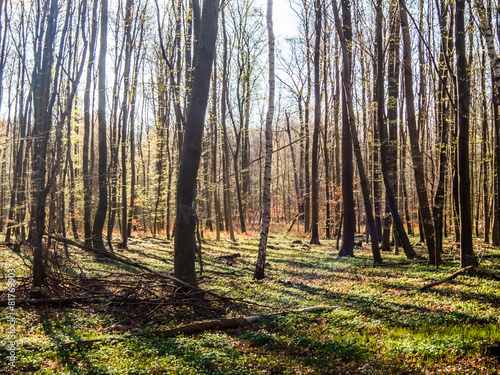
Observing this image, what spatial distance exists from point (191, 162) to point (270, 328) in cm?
420

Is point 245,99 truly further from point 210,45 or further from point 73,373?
point 73,373

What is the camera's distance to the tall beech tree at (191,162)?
8422 millimetres

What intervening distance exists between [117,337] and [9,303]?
2.61 metres

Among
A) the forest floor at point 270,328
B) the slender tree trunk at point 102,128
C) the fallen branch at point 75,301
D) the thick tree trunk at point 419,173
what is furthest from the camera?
the slender tree trunk at point 102,128

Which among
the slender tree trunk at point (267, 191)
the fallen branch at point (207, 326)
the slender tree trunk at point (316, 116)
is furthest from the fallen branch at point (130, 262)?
the slender tree trunk at point (316, 116)

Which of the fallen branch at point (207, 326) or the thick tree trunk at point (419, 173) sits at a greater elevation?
the thick tree trunk at point (419, 173)

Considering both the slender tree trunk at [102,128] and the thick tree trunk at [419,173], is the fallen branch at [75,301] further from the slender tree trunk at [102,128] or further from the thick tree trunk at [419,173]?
the thick tree trunk at [419,173]

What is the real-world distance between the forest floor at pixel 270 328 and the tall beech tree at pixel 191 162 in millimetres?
818

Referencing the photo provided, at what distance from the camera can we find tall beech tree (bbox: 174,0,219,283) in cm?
842

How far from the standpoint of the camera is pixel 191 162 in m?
8.44

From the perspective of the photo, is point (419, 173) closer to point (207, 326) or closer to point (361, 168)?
point (361, 168)

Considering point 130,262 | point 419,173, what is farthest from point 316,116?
point 130,262

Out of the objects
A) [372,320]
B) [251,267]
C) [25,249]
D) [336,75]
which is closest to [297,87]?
[336,75]

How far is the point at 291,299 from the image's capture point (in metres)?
8.37
